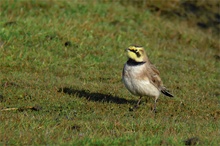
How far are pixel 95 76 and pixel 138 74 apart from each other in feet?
9.42

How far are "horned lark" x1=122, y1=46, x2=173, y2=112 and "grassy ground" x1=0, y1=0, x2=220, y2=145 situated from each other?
403 millimetres

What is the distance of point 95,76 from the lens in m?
12.3

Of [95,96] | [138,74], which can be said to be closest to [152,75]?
[138,74]

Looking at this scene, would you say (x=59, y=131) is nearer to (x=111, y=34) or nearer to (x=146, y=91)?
(x=146, y=91)

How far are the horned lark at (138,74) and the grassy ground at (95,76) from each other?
0.40m

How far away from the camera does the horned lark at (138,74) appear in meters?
9.51

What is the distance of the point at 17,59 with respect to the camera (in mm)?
12578

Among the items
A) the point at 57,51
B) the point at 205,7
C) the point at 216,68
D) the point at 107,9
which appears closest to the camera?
the point at 57,51

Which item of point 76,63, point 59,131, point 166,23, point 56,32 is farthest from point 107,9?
point 59,131

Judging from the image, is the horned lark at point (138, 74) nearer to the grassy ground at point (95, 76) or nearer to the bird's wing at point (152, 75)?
the bird's wing at point (152, 75)

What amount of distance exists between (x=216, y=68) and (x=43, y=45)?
470 centimetres

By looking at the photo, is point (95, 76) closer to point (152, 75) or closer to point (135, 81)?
point (152, 75)

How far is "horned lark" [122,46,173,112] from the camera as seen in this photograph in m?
9.51

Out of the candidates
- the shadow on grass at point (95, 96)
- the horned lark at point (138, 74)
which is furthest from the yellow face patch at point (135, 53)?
the shadow on grass at point (95, 96)
